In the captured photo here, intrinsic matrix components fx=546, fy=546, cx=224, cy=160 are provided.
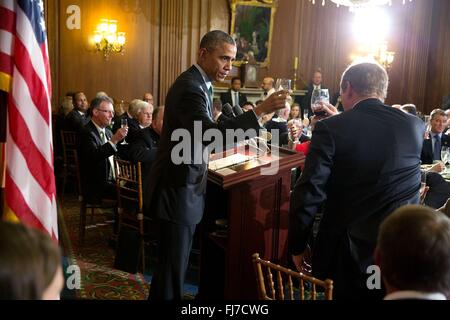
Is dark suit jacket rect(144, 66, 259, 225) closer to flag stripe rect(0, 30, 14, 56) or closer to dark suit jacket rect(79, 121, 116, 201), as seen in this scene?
flag stripe rect(0, 30, 14, 56)

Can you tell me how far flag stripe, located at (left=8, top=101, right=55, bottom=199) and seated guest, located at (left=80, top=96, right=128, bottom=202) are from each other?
2.59m

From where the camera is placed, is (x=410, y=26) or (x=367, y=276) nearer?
(x=367, y=276)

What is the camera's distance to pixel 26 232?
1.08 m

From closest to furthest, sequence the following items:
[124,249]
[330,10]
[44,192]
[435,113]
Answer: [44,192], [124,249], [435,113], [330,10]

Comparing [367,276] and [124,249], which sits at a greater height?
[367,276]

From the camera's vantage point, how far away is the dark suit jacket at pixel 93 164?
531 centimetres

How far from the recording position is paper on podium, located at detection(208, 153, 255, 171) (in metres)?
3.40

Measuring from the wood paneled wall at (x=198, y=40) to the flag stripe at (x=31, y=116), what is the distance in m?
8.35

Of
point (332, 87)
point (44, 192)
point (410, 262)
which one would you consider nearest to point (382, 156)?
point (410, 262)

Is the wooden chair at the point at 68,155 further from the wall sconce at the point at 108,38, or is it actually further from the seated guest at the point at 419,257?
the seated guest at the point at 419,257

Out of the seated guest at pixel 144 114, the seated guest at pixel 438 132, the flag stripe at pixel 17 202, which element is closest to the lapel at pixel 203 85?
the flag stripe at pixel 17 202

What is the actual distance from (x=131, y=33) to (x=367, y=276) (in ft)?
30.9

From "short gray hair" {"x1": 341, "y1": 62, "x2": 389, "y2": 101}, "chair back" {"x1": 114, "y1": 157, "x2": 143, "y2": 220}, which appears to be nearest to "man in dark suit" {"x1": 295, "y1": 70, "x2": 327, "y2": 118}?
"chair back" {"x1": 114, "y1": 157, "x2": 143, "y2": 220}

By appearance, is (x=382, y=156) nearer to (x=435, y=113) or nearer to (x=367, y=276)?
(x=367, y=276)
